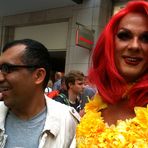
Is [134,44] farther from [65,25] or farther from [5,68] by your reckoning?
[65,25]

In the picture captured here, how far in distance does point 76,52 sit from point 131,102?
28.4 ft

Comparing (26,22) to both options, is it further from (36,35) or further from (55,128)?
(55,128)

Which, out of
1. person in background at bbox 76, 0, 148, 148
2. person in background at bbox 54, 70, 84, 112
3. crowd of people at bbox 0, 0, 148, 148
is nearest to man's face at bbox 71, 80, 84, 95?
person in background at bbox 54, 70, 84, 112

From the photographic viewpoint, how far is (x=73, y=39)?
35.8 feet

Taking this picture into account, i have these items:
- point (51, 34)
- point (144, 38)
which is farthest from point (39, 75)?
point (51, 34)

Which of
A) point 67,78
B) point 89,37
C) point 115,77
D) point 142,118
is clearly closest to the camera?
point 142,118

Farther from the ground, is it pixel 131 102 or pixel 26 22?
pixel 26 22

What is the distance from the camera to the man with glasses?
8.19 ft

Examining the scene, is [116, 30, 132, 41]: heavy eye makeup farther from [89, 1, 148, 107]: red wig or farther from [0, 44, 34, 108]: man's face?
[0, 44, 34, 108]: man's face

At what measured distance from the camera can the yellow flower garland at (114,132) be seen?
210 cm

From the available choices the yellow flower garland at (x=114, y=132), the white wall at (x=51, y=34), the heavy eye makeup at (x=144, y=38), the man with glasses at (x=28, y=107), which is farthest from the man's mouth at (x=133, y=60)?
the white wall at (x=51, y=34)

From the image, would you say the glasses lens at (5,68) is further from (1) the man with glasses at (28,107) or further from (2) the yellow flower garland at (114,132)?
(2) the yellow flower garland at (114,132)

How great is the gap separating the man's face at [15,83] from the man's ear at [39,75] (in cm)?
5

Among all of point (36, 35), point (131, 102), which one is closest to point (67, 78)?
point (131, 102)
